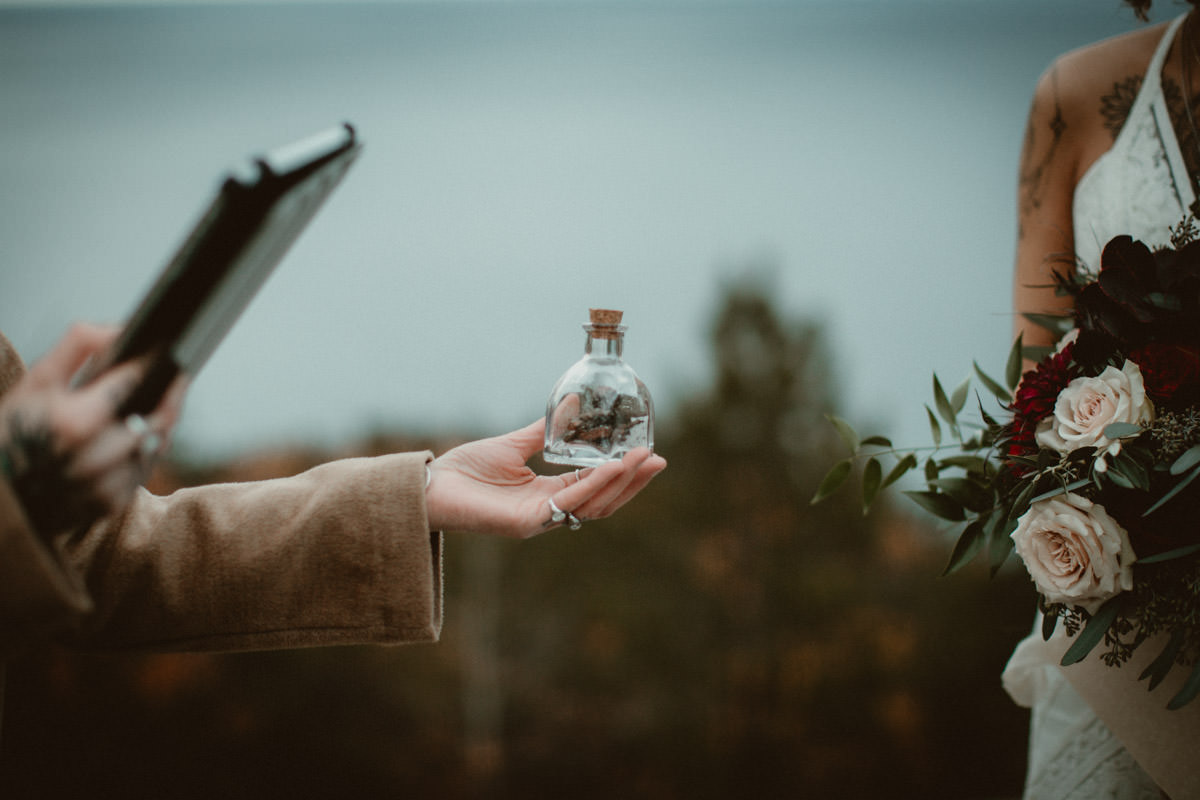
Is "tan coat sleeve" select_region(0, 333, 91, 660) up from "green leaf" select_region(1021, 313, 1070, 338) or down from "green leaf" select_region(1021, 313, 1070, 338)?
down

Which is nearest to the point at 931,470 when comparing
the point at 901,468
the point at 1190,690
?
the point at 901,468

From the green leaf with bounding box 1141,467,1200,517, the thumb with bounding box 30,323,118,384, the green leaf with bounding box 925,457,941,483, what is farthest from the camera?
the green leaf with bounding box 925,457,941,483

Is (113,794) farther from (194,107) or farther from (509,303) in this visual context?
(194,107)

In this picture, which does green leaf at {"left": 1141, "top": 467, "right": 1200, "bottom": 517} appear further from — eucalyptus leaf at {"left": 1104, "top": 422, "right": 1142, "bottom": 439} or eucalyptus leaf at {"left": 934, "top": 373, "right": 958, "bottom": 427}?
eucalyptus leaf at {"left": 934, "top": 373, "right": 958, "bottom": 427}

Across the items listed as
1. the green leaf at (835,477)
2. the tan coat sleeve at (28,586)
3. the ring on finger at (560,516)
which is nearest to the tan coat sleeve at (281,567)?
the ring on finger at (560,516)

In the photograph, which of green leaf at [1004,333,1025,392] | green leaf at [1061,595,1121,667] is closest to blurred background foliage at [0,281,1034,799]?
green leaf at [1004,333,1025,392]

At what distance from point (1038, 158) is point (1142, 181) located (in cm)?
26

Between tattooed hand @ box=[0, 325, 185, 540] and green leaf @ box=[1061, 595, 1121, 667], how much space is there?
3.90 ft

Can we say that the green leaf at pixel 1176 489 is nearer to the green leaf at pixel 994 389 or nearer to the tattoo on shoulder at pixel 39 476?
the green leaf at pixel 994 389

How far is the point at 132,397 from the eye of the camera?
2.44 feet

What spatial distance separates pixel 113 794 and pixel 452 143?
132 inches

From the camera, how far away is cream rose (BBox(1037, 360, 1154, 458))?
102cm

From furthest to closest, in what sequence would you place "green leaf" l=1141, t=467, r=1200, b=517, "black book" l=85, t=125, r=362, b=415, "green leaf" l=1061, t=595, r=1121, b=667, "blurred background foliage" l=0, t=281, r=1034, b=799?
"blurred background foliage" l=0, t=281, r=1034, b=799 → "green leaf" l=1061, t=595, r=1121, b=667 → "green leaf" l=1141, t=467, r=1200, b=517 → "black book" l=85, t=125, r=362, b=415

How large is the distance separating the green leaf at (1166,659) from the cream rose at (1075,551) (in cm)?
8
